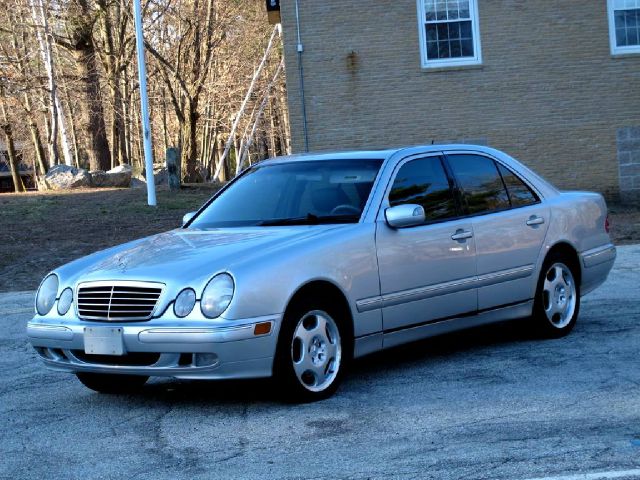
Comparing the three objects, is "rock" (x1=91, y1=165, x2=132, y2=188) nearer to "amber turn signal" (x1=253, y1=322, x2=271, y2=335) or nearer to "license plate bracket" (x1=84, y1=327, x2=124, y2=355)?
"license plate bracket" (x1=84, y1=327, x2=124, y2=355)

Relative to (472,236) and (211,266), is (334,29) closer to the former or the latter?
(472,236)

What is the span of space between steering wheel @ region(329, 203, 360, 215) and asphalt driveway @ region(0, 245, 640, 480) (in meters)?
1.10

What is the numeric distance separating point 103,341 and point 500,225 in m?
3.15

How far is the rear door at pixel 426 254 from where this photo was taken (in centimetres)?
702

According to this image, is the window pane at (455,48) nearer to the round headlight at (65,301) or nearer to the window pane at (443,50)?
the window pane at (443,50)

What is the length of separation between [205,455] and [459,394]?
1.82 meters

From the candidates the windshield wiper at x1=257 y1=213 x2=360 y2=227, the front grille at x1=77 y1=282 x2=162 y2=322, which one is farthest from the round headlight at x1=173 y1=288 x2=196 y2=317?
the windshield wiper at x1=257 y1=213 x2=360 y2=227

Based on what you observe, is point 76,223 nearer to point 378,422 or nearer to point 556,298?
point 556,298

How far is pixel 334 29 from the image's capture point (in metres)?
20.2

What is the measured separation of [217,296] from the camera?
238 inches

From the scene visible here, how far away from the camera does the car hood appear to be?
6195mm

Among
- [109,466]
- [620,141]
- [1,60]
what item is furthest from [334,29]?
[1,60]

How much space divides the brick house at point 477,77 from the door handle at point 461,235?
41.9ft

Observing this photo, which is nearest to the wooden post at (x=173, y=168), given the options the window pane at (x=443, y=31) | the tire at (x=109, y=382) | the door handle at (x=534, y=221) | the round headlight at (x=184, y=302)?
the window pane at (x=443, y=31)
